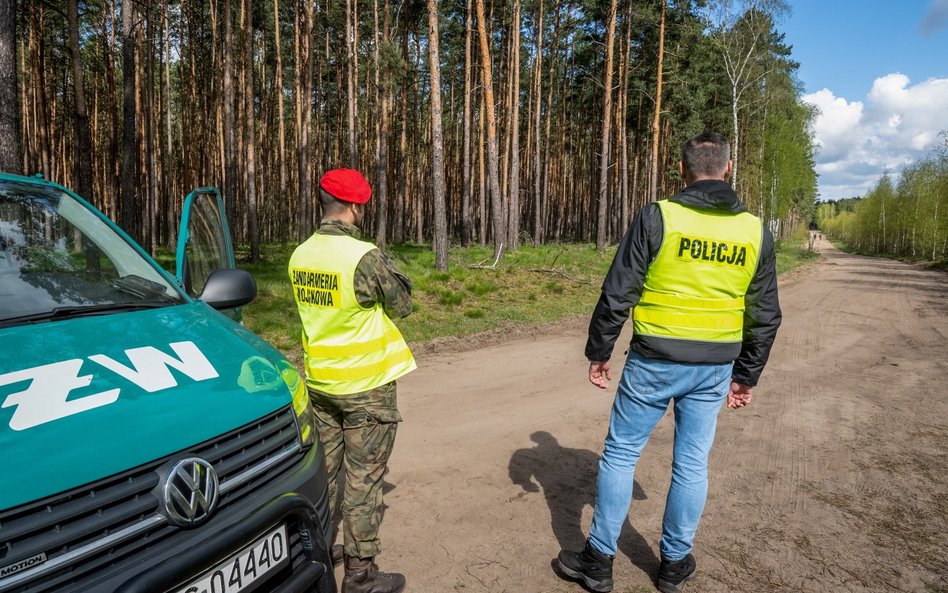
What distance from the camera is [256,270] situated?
14297 millimetres

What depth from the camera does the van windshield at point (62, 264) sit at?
237cm

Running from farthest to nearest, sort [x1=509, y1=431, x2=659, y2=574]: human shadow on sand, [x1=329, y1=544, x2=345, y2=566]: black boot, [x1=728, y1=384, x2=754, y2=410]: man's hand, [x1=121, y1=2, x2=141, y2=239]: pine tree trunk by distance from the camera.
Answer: [x1=121, y1=2, x2=141, y2=239]: pine tree trunk, [x1=509, y1=431, x2=659, y2=574]: human shadow on sand, [x1=329, y1=544, x2=345, y2=566]: black boot, [x1=728, y1=384, x2=754, y2=410]: man's hand

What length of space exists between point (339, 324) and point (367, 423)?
1.75 feet

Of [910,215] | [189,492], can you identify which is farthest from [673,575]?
[910,215]

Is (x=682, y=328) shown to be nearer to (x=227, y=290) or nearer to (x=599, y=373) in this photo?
(x=599, y=373)

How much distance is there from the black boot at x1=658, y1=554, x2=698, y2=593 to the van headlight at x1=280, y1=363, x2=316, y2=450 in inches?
77.8

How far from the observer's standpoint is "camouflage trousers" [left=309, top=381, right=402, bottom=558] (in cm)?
286

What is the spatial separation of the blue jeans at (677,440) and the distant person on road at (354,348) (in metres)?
1.14

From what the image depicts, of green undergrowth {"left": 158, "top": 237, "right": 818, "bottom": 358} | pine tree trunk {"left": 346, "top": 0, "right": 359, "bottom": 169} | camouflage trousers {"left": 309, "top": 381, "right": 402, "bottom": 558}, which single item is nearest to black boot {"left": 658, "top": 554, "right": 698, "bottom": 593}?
camouflage trousers {"left": 309, "top": 381, "right": 402, "bottom": 558}

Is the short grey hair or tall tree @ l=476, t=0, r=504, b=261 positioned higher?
tall tree @ l=476, t=0, r=504, b=261

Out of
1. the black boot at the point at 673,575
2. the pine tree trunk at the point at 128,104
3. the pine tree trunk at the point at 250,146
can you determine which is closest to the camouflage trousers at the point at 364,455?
the black boot at the point at 673,575

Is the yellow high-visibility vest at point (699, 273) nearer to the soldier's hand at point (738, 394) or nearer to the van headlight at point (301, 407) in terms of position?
the soldier's hand at point (738, 394)

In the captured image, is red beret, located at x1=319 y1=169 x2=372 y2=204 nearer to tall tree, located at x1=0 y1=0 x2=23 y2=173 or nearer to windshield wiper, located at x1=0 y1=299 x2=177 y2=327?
windshield wiper, located at x1=0 y1=299 x2=177 y2=327

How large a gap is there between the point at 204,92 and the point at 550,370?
25864 mm
